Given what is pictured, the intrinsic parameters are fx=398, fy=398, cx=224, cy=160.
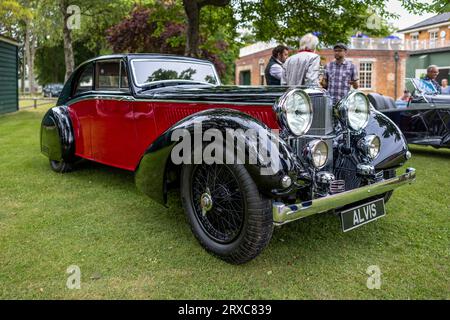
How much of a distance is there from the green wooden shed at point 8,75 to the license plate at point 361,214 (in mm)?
14974

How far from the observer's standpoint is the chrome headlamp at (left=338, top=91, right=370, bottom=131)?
10.7 feet

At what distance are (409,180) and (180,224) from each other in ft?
6.57

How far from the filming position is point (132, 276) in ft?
8.76

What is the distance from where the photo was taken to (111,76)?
183 inches

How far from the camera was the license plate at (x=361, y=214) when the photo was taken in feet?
9.27

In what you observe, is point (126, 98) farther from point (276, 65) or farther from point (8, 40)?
point (8, 40)

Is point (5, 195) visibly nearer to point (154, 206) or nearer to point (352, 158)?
point (154, 206)

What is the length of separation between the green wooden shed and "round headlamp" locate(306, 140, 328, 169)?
1470 cm

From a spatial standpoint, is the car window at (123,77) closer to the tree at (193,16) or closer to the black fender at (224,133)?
the black fender at (224,133)


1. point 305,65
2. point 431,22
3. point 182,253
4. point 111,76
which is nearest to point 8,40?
point 111,76

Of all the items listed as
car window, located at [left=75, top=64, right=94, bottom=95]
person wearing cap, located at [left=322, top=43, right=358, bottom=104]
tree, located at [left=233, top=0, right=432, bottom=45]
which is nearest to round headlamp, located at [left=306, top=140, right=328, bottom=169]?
car window, located at [left=75, top=64, right=94, bottom=95]

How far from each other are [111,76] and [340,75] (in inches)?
144

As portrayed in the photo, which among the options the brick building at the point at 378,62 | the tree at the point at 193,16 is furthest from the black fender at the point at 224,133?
the brick building at the point at 378,62

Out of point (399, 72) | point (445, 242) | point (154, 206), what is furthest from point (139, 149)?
point (399, 72)
